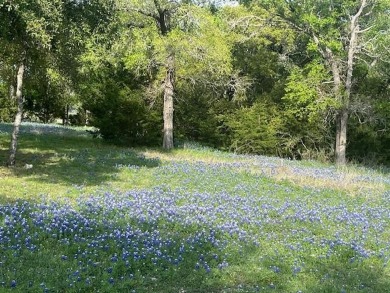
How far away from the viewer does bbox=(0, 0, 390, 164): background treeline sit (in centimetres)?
2017

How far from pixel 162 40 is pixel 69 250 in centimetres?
1621

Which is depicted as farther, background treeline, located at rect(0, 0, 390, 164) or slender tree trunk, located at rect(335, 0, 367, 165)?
slender tree trunk, located at rect(335, 0, 367, 165)

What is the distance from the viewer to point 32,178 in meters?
12.5

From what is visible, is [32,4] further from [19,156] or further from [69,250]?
[69,250]

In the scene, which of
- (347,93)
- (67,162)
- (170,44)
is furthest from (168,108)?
(347,93)

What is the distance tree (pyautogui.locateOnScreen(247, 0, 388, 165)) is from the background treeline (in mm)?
75

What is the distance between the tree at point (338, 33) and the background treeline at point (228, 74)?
0.07 metres

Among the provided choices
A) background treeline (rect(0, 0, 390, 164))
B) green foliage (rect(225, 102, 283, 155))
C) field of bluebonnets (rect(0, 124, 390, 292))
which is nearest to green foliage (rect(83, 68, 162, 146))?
background treeline (rect(0, 0, 390, 164))

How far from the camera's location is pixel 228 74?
998 inches

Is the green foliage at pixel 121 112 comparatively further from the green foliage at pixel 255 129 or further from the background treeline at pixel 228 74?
the green foliage at pixel 255 129

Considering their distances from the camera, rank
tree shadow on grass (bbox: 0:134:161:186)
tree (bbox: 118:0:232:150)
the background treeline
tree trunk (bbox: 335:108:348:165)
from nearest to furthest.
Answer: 1. tree shadow on grass (bbox: 0:134:161:186)
2. the background treeline
3. tree (bbox: 118:0:232:150)
4. tree trunk (bbox: 335:108:348:165)

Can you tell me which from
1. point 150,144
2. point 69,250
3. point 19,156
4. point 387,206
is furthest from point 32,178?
point 150,144

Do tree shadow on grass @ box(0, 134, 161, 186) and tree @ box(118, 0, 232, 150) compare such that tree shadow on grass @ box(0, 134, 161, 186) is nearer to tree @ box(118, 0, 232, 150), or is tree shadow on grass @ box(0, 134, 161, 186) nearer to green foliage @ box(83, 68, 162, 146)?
green foliage @ box(83, 68, 162, 146)

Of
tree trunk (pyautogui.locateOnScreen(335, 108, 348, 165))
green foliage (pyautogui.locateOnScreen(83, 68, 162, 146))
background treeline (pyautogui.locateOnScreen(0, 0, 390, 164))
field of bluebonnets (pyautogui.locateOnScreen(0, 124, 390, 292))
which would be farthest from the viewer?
tree trunk (pyautogui.locateOnScreen(335, 108, 348, 165))
